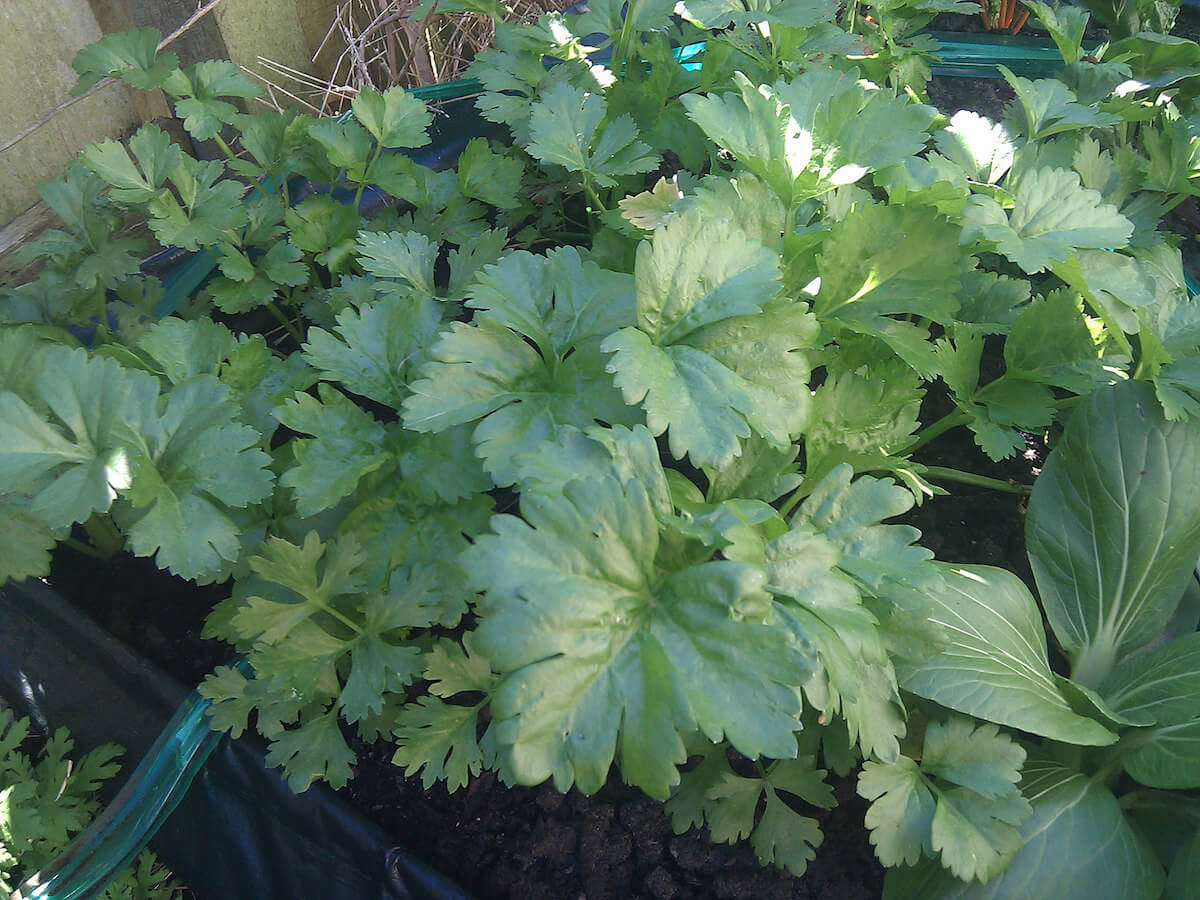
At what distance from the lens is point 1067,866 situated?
3.40 feet

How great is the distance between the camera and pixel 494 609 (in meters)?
0.78

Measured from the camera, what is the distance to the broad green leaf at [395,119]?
5.11ft

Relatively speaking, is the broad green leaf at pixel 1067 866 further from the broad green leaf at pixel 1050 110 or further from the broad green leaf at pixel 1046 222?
the broad green leaf at pixel 1050 110

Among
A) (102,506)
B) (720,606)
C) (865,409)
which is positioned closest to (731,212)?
(865,409)

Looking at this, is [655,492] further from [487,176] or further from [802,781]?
[487,176]

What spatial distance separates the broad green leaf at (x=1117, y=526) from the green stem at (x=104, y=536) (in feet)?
4.72

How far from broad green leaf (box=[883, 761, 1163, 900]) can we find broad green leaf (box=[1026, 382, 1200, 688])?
0.23 m

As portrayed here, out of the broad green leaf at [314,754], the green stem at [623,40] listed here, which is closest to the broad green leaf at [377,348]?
the broad green leaf at [314,754]

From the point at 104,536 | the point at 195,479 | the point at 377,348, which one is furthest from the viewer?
the point at 104,536

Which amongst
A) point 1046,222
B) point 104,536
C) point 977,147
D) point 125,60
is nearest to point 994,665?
point 1046,222

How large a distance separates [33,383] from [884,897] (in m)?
1.29

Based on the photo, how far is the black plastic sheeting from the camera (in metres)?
1.20

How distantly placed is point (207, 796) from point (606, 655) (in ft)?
2.79

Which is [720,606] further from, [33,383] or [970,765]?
[33,383]
